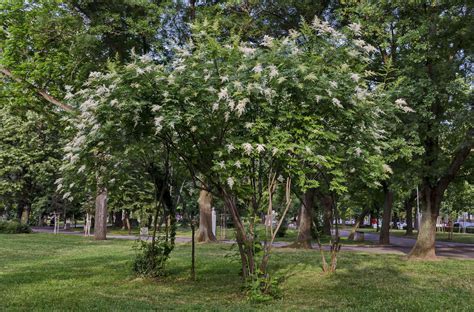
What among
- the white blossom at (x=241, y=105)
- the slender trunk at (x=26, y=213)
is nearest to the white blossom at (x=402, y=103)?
the white blossom at (x=241, y=105)

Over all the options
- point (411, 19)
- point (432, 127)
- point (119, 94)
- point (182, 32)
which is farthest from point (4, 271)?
point (411, 19)

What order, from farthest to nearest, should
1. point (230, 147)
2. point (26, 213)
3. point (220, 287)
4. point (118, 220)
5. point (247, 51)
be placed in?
point (118, 220)
point (26, 213)
point (220, 287)
point (247, 51)
point (230, 147)

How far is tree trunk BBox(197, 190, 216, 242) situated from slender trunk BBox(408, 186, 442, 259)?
38.4 feet

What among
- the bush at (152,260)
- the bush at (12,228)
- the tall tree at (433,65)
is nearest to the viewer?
the bush at (152,260)

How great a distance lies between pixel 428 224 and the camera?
18.6 m

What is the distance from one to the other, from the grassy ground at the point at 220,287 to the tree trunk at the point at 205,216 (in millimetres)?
10526

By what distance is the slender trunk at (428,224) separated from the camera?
731 inches

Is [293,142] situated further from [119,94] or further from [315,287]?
[315,287]

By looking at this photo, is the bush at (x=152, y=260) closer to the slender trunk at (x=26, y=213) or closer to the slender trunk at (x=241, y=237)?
the slender trunk at (x=241, y=237)

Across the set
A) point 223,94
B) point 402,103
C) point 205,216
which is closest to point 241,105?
point 223,94

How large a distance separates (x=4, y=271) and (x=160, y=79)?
8011mm

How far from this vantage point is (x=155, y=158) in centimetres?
1127

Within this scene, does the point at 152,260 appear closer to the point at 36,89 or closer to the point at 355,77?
the point at 355,77

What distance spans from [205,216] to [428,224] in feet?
40.9
